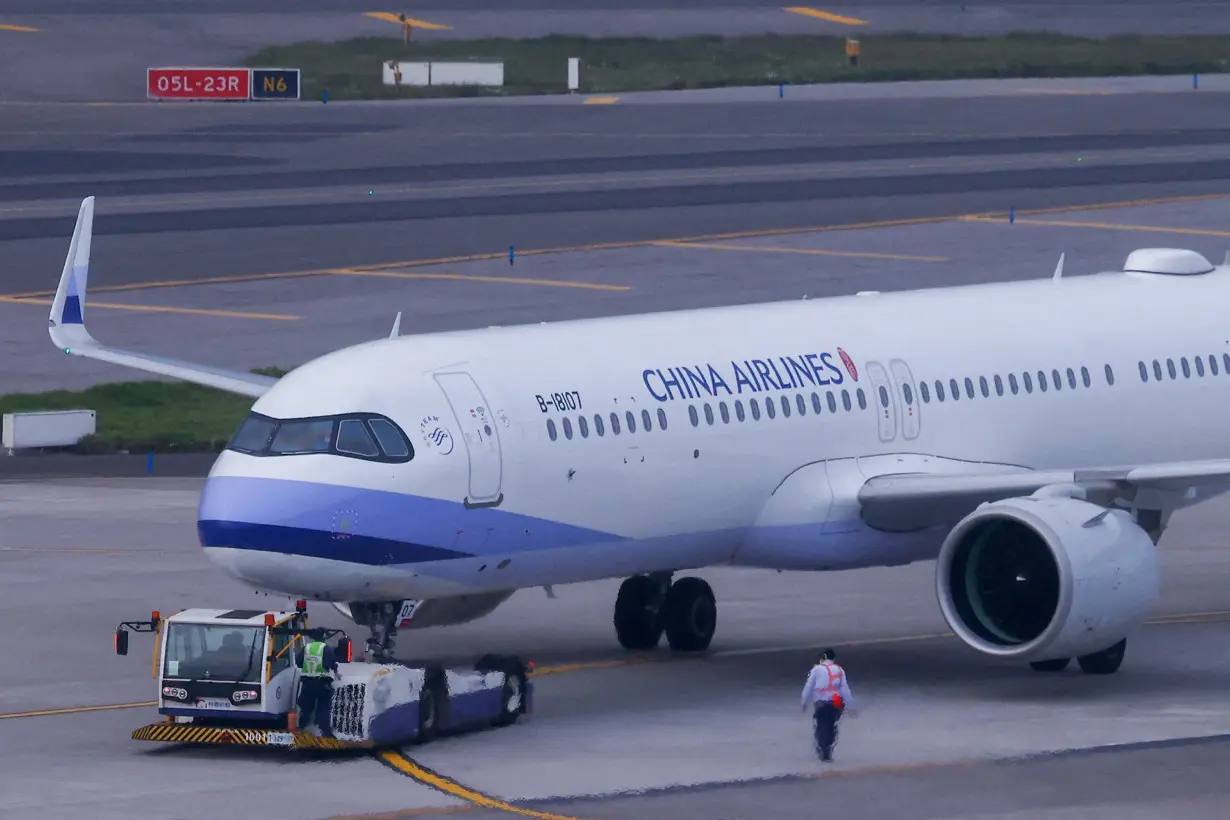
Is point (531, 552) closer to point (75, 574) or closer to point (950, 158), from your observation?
point (75, 574)

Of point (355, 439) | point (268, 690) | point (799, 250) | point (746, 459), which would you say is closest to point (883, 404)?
point (746, 459)

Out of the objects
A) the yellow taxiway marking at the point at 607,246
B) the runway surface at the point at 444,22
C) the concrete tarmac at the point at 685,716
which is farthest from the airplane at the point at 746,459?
the runway surface at the point at 444,22

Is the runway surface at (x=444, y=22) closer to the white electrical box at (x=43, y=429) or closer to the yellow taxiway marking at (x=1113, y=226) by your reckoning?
the yellow taxiway marking at (x=1113, y=226)

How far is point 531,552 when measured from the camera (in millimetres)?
32938

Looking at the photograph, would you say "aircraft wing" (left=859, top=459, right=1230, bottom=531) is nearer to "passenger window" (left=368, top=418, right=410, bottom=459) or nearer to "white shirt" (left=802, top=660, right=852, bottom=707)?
"white shirt" (left=802, top=660, right=852, bottom=707)

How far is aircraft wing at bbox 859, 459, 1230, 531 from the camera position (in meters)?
35.0

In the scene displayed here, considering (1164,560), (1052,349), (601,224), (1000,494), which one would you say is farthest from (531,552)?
(601,224)

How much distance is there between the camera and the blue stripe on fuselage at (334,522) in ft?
101

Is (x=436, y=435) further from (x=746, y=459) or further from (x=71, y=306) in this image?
(x=71, y=306)

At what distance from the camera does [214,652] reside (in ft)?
102

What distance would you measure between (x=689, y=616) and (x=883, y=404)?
4.45m

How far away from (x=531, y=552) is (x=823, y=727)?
15.6 feet

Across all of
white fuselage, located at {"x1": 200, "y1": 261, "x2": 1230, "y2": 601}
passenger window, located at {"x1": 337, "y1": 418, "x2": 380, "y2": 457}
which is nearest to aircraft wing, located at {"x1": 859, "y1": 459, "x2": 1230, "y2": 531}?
white fuselage, located at {"x1": 200, "y1": 261, "x2": 1230, "y2": 601}

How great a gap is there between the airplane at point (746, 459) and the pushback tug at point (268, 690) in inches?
30.0
